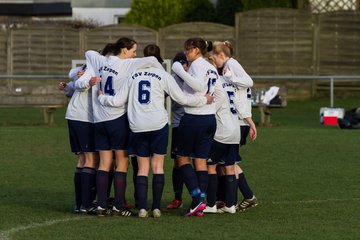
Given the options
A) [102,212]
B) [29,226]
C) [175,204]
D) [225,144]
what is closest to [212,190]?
[225,144]

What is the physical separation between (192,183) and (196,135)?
492 millimetres

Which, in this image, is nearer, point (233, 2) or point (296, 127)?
point (296, 127)

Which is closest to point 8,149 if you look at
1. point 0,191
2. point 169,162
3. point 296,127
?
point 169,162

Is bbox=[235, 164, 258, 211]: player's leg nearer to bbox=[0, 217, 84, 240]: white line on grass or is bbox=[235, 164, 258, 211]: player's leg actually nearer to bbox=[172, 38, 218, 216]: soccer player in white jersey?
bbox=[172, 38, 218, 216]: soccer player in white jersey

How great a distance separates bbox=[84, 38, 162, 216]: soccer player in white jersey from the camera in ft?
37.7

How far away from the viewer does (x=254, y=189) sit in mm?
14203

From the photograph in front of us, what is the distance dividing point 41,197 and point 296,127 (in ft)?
39.4

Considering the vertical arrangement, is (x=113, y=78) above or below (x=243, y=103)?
above

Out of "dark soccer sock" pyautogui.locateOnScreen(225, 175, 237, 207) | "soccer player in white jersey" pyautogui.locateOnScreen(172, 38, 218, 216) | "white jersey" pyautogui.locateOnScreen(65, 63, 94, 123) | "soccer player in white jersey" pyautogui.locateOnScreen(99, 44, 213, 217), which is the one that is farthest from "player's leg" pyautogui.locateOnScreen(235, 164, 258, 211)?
"white jersey" pyautogui.locateOnScreen(65, 63, 94, 123)

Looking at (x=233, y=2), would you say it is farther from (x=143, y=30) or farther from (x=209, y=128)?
(x=209, y=128)

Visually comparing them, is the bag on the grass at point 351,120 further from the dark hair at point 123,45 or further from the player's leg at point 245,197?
the dark hair at point 123,45

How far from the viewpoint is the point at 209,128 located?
11.5 metres

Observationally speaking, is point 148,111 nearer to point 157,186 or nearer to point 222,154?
point 157,186

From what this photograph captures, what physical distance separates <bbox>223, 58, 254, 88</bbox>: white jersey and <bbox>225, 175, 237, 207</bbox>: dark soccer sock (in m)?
0.99
